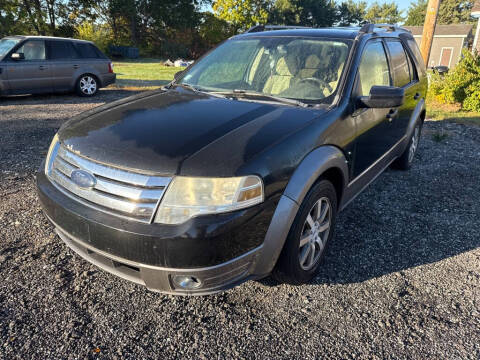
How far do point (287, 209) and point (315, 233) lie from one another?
557 mm

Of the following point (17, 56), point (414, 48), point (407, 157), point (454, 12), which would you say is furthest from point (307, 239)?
point (454, 12)

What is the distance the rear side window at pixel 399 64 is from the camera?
3.77 metres

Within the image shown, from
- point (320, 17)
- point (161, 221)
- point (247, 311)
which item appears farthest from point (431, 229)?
point (320, 17)

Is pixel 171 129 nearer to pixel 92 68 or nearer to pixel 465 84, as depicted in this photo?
pixel 92 68

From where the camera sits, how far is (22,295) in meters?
2.38

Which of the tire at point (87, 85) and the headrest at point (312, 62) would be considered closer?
the headrest at point (312, 62)

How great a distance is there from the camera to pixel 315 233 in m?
2.51

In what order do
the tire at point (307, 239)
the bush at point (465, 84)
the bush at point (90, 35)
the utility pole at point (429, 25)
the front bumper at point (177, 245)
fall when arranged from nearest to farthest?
the front bumper at point (177, 245)
the tire at point (307, 239)
the bush at point (465, 84)
the utility pole at point (429, 25)
the bush at point (90, 35)

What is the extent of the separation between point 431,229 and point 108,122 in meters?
3.07

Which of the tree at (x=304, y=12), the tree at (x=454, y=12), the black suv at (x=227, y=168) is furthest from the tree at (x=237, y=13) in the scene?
the tree at (x=454, y=12)

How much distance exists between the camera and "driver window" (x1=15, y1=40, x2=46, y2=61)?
8.95 metres

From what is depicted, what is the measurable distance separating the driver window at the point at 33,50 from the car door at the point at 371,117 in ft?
29.4

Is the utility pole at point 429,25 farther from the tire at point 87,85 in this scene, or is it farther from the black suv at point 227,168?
the tire at point 87,85

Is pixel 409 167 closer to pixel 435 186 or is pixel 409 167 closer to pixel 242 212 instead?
pixel 435 186
